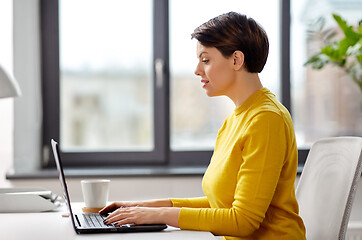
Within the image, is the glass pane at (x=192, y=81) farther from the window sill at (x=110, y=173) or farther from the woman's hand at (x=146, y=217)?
the woman's hand at (x=146, y=217)

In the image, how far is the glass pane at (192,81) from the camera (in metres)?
2.99

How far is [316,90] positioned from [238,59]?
1720mm

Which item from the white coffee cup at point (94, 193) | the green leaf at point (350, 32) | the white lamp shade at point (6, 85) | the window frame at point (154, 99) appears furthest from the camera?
the window frame at point (154, 99)

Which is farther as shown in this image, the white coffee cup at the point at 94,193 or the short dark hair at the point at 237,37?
the white coffee cup at the point at 94,193

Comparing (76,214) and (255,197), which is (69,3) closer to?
(76,214)

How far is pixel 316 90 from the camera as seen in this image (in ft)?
10.0

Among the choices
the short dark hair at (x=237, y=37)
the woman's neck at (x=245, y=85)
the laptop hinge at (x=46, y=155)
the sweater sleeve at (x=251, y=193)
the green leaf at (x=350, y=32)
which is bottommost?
the laptop hinge at (x=46, y=155)

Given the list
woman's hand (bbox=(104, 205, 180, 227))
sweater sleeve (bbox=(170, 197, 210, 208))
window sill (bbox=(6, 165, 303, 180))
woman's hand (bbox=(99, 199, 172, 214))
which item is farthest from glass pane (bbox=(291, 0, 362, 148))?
woman's hand (bbox=(104, 205, 180, 227))

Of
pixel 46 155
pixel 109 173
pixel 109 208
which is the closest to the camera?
pixel 109 208

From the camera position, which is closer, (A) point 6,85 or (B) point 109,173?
(A) point 6,85

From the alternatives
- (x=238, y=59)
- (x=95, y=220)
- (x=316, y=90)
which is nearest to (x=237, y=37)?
(x=238, y=59)

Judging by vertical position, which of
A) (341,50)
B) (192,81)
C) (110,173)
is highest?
(341,50)

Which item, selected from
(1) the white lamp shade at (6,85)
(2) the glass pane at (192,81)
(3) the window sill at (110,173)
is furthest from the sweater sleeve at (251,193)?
(2) the glass pane at (192,81)

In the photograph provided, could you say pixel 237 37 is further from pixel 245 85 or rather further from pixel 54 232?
pixel 54 232
